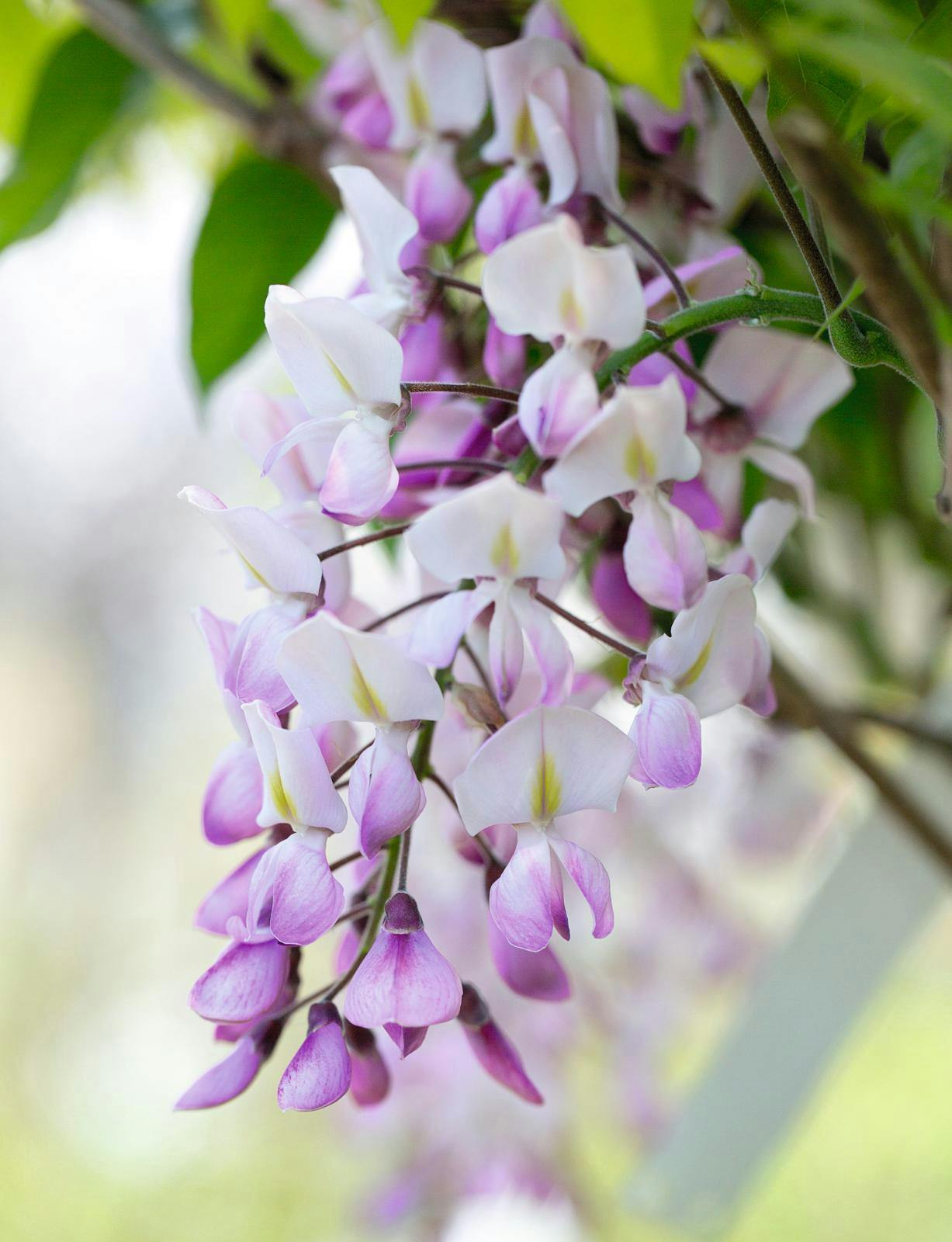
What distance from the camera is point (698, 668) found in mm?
188

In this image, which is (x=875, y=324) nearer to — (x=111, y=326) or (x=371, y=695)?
(x=371, y=695)

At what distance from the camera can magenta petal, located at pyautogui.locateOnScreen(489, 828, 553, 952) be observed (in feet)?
0.56

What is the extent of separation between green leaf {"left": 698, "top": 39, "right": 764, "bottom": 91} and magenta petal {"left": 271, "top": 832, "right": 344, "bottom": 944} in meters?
0.13

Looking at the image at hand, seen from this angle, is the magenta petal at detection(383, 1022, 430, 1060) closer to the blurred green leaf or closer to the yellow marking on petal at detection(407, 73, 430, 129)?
the yellow marking on petal at detection(407, 73, 430, 129)

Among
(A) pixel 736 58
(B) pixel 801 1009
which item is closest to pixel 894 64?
(A) pixel 736 58

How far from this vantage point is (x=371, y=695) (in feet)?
0.58

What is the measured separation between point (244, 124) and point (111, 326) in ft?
6.07

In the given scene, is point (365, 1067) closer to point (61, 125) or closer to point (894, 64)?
point (894, 64)

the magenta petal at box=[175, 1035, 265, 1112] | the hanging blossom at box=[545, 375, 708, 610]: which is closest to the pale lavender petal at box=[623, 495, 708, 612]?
the hanging blossom at box=[545, 375, 708, 610]

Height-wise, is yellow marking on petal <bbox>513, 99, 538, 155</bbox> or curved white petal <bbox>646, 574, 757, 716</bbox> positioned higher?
yellow marking on petal <bbox>513, 99, 538, 155</bbox>

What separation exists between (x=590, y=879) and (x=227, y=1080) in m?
0.08

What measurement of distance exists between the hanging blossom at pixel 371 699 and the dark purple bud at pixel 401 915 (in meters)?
0.01

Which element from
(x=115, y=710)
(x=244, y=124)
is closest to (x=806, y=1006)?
(x=244, y=124)

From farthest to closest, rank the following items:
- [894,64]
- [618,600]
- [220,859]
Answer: [220,859], [618,600], [894,64]
